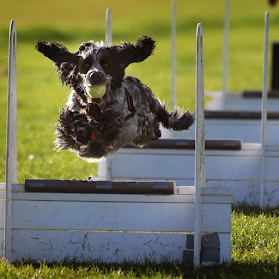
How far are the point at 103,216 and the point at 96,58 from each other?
3.08 ft

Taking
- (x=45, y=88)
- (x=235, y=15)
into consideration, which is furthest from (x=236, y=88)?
(x=235, y=15)

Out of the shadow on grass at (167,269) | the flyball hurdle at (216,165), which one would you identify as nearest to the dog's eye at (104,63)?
the shadow on grass at (167,269)

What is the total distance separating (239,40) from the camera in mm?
24828

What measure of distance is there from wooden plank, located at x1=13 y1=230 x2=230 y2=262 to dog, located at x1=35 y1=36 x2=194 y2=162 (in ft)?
1.67

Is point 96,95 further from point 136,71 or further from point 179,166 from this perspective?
point 136,71

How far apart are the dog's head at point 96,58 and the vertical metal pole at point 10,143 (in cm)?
17

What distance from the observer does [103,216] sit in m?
3.07

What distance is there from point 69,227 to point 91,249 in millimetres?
192


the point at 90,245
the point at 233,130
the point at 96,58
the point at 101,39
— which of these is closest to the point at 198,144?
the point at 96,58

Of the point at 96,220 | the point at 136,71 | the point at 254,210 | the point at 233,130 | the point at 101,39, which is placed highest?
the point at 101,39

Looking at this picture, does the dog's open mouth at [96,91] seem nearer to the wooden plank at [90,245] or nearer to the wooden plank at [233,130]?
the wooden plank at [90,245]

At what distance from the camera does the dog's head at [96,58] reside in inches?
117

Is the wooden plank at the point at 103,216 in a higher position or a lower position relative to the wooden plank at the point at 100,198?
lower

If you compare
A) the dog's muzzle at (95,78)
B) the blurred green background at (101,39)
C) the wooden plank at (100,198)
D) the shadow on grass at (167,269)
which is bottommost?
the shadow on grass at (167,269)
